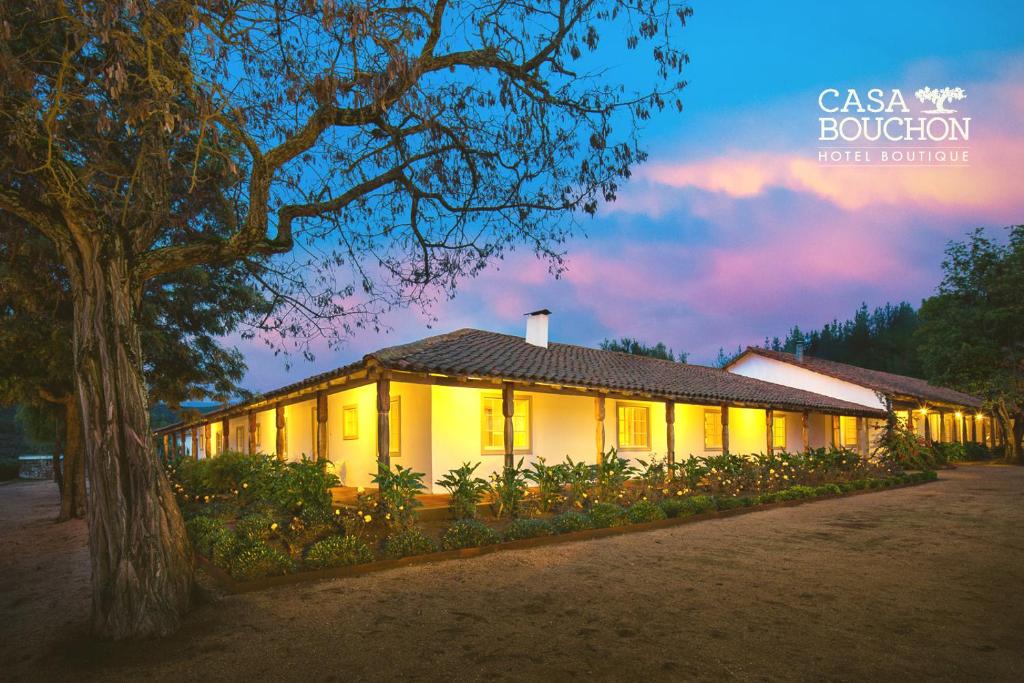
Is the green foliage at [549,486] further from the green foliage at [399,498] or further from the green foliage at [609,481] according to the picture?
the green foliage at [399,498]

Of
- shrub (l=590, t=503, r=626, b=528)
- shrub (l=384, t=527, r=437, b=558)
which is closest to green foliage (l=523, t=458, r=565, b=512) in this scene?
shrub (l=590, t=503, r=626, b=528)

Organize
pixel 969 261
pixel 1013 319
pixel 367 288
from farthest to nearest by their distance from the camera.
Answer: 1. pixel 969 261
2. pixel 1013 319
3. pixel 367 288

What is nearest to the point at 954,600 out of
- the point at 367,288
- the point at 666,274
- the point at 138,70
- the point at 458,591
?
the point at 458,591

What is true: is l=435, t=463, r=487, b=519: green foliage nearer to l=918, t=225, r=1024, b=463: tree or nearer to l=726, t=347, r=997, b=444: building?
l=726, t=347, r=997, b=444: building

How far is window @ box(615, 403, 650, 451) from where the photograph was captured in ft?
58.4

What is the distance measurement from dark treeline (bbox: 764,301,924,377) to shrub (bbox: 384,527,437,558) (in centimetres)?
5480

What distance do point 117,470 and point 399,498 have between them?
13.8 ft

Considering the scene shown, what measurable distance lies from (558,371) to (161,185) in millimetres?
9821

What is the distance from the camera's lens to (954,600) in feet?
20.5

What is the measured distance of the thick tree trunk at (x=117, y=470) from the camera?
5.54m

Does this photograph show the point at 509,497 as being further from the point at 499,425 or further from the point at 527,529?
the point at 499,425

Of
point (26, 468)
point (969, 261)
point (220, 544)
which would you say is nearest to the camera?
point (220, 544)

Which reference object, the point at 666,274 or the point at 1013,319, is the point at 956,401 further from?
the point at 666,274

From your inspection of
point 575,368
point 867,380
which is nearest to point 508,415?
point 575,368
